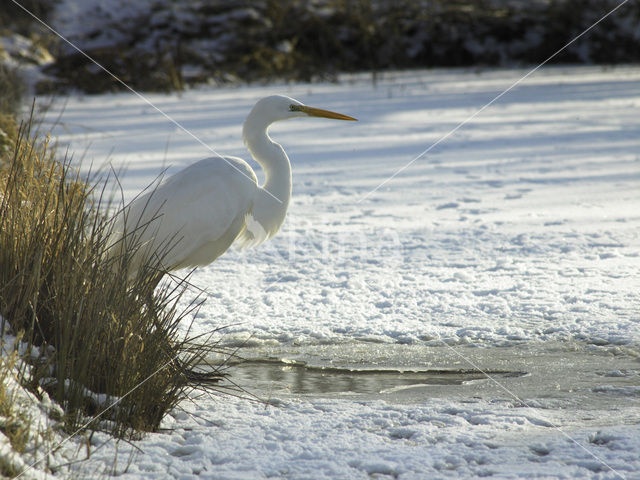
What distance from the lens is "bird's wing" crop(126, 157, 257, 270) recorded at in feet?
13.3

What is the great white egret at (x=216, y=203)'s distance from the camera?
159 inches

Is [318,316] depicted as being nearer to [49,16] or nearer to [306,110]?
[306,110]

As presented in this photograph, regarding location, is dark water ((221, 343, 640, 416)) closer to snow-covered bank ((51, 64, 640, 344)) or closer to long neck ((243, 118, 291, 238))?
snow-covered bank ((51, 64, 640, 344))

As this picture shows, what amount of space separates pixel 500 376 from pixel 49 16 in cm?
1827

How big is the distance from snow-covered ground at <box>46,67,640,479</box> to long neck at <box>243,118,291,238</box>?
1.88 ft

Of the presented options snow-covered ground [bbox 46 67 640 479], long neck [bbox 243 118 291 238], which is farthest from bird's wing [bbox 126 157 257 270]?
snow-covered ground [bbox 46 67 640 479]

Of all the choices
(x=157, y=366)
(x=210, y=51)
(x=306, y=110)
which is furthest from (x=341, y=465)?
(x=210, y=51)

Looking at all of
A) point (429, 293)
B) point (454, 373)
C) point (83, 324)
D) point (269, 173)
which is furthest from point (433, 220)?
point (83, 324)

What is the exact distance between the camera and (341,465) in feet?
8.51

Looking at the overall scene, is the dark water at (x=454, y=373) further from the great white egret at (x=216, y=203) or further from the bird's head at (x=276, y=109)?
the bird's head at (x=276, y=109)

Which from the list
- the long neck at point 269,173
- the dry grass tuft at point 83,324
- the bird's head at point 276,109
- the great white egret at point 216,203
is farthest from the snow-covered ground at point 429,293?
the bird's head at point 276,109

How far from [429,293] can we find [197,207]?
152cm

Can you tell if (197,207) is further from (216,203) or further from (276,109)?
(276,109)

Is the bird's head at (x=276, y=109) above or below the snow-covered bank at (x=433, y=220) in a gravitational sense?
above
